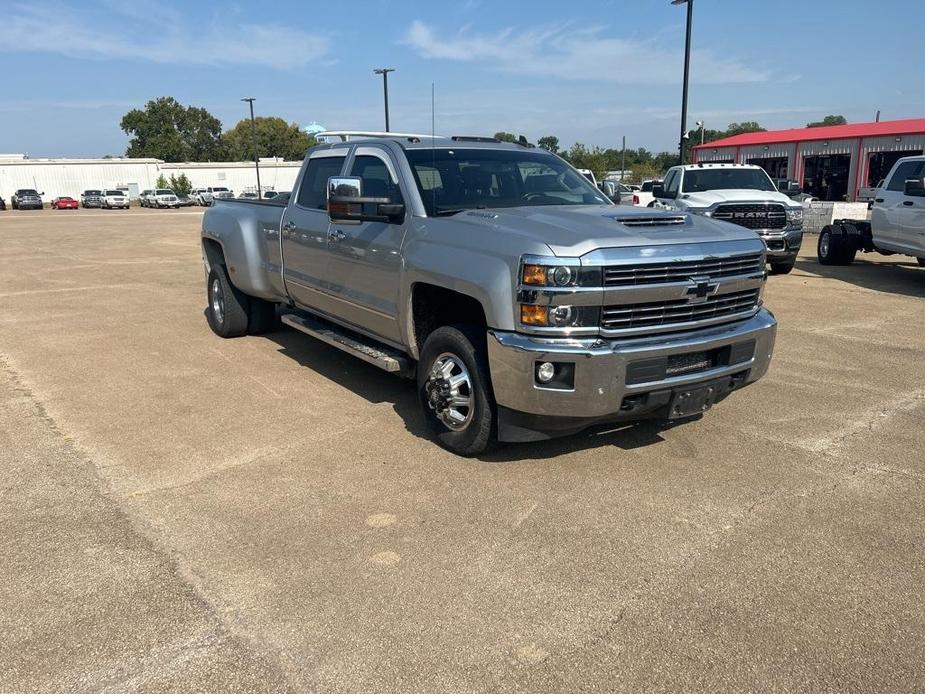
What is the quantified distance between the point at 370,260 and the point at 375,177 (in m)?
0.71

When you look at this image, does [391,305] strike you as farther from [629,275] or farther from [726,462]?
[726,462]

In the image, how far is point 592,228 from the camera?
4246 mm

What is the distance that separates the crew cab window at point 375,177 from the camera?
535 centimetres

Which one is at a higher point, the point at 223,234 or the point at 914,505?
the point at 223,234

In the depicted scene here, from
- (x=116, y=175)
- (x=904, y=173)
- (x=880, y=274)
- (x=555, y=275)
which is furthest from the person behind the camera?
(x=116, y=175)

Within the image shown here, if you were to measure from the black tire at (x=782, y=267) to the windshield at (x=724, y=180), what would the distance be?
5.55 feet

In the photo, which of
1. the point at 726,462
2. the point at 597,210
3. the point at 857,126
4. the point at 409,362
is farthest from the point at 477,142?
the point at 857,126

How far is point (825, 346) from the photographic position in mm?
7688

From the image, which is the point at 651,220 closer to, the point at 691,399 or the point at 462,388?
the point at 691,399

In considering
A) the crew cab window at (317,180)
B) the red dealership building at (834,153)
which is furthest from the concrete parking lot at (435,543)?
the red dealership building at (834,153)

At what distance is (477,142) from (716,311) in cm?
256

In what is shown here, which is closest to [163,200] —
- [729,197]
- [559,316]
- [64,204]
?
[64,204]

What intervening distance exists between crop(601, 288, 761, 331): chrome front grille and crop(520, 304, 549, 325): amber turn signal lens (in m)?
0.32

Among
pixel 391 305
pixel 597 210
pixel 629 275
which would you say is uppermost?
pixel 597 210
